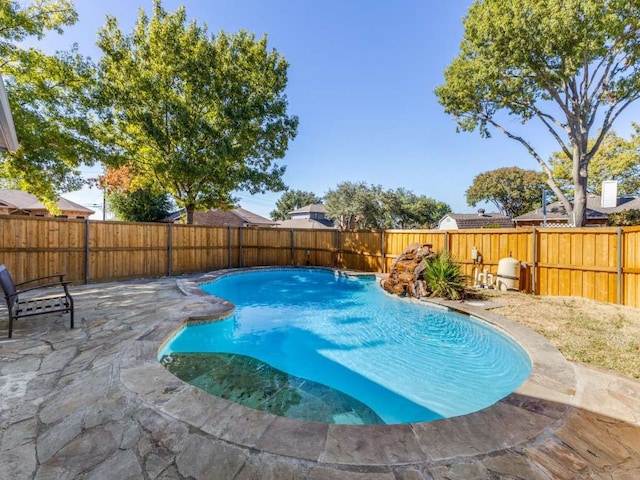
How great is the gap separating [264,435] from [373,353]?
3124 mm

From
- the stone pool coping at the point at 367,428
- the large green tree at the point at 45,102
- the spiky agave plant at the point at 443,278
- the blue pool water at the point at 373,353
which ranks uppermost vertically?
the large green tree at the point at 45,102

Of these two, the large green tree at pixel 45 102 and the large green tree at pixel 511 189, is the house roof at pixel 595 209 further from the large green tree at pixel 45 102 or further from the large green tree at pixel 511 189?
the large green tree at pixel 45 102

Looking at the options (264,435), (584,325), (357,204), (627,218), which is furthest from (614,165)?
(264,435)

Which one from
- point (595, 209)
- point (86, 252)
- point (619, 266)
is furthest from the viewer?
point (595, 209)

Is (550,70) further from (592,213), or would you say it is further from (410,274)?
(592,213)

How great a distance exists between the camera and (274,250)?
1368cm

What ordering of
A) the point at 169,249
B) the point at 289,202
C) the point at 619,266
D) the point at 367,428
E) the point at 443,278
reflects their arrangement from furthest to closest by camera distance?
the point at 289,202
the point at 169,249
the point at 443,278
the point at 619,266
the point at 367,428

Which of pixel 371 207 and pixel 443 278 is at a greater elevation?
pixel 371 207

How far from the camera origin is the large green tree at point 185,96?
10648 millimetres

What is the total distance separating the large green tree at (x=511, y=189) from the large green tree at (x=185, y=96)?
32806 mm

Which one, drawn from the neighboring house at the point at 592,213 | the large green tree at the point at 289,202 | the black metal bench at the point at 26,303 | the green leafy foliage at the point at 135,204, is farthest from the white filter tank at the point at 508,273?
the large green tree at the point at 289,202

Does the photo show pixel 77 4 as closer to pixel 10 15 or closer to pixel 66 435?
pixel 10 15

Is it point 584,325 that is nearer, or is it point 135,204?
point 584,325

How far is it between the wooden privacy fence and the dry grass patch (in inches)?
27.0
